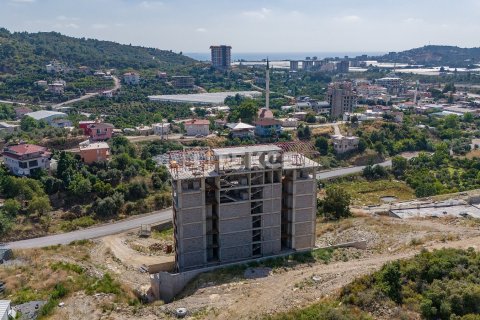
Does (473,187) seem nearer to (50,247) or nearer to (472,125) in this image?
(472,125)

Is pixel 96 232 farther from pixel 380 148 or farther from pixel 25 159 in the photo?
pixel 380 148

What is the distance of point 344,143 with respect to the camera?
73812mm

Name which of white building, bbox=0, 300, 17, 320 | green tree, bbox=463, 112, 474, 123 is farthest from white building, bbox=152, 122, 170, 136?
green tree, bbox=463, 112, 474, 123

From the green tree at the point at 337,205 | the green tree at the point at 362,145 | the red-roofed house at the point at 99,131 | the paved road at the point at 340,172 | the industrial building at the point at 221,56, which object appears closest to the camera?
the green tree at the point at 337,205

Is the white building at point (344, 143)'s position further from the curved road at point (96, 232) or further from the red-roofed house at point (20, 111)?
the red-roofed house at point (20, 111)

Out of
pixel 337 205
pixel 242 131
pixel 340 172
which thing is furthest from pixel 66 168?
pixel 340 172

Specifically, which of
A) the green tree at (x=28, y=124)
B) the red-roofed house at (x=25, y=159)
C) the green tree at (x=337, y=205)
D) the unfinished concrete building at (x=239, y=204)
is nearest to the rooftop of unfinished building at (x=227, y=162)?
the unfinished concrete building at (x=239, y=204)

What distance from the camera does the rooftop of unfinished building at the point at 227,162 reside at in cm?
3197

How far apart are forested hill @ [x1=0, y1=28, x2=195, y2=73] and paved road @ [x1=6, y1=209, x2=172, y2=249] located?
92.3 metres

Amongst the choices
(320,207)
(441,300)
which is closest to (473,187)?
(320,207)

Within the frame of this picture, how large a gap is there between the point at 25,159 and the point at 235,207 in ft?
100.0

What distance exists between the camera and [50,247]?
3831 centimetres

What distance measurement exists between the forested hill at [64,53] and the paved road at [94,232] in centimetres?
9231

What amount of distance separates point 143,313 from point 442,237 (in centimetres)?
2390
